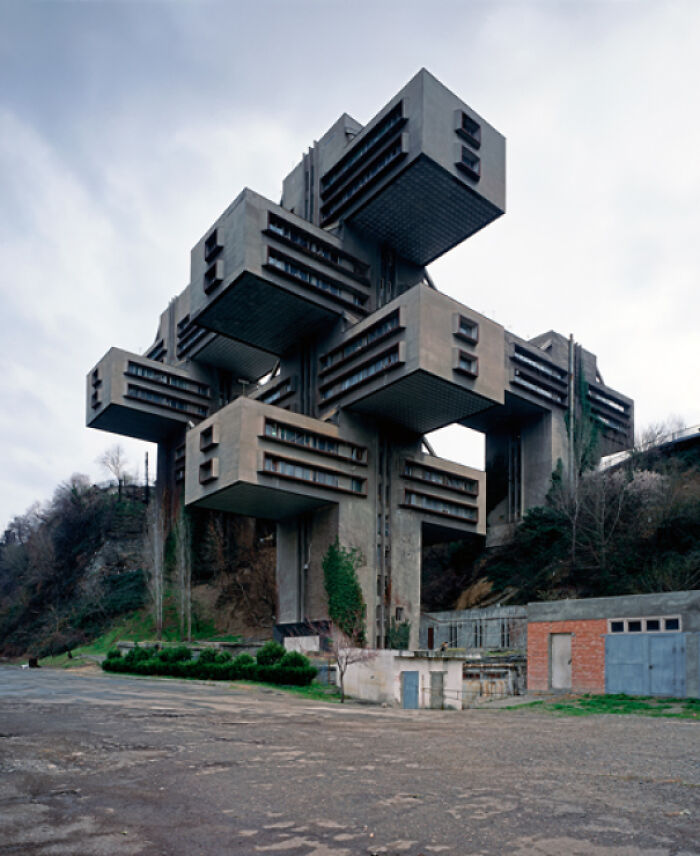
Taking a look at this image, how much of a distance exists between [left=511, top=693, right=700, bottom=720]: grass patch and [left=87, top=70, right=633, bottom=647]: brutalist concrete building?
2343 cm

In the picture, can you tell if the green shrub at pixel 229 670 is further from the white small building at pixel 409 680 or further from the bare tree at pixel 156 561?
the bare tree at pixel 156 561

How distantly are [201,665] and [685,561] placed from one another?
27532mm

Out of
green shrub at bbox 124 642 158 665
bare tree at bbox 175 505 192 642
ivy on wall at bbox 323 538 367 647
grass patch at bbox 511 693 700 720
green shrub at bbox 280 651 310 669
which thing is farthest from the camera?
bare tree at bbox 175 505 192 642

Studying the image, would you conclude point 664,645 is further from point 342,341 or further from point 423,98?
point 423,98

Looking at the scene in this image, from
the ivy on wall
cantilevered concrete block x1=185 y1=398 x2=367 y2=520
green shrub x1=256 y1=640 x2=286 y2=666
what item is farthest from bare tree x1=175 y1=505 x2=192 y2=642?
green shrub x1=256 y1=640 x2=286 y2=666

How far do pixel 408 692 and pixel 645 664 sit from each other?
381 inches

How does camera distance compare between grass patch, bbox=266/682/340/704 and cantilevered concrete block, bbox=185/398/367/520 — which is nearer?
grass patch, bbox=266/682/340/704

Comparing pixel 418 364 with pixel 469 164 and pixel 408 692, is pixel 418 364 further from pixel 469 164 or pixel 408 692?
pixel 408 692

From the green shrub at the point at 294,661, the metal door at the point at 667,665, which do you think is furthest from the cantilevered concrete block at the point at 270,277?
the metal door at the point at 667,665

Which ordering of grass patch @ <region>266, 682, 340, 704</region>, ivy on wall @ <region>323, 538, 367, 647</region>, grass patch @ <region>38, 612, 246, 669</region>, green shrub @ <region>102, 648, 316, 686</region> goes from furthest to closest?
grass patch @ <region>38, 612, 246, 669</region>, ivy on wall @ <region>323, 538, 367, 647</region>, green shrub @ <region>102, 648, 316, 686</region>, grass patch @ <region>266, 682, 340, 704</region>

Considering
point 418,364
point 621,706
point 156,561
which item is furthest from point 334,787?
point 156,561

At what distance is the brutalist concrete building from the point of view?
166 ft

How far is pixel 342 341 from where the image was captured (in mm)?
55312

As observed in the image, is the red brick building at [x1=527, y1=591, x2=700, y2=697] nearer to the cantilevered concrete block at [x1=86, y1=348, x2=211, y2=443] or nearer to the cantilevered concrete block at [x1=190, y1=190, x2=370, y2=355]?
the cantilevered concrete block at [x1=190, y1=190, x2=370, y2=355]
